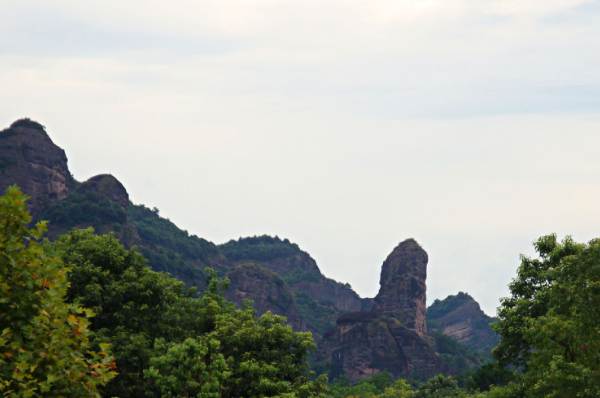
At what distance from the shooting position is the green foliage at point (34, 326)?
1320cm

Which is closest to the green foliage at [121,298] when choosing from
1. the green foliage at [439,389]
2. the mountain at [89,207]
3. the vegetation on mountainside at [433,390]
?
the vegetation on mountainside at [433,390]

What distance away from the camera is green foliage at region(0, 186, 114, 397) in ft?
43.3

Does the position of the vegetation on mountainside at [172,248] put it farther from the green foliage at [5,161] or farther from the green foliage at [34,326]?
the green foliage at [34,326]

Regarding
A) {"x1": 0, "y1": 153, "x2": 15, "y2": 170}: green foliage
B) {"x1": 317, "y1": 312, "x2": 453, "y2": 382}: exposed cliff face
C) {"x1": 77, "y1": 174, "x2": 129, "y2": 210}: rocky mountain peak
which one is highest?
{"x1": 77, "y1": 174, "x2": 129, "y2": 210}: rocky mountain peak

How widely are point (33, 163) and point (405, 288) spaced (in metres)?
73.2

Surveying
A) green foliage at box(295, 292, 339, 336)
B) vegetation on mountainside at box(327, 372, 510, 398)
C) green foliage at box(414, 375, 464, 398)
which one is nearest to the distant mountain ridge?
green foliage at box(295, 292, 339, 336)

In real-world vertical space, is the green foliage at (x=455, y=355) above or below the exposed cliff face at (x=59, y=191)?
below

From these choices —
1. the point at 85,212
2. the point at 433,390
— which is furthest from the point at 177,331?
the point at 85,212

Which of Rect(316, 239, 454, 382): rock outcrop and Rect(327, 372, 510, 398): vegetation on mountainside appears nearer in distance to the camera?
Rect(327, 372, 510, 398): vegetation on mountainside

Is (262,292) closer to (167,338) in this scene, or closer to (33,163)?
(33,163)

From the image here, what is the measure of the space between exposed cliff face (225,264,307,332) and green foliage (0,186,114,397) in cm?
13381

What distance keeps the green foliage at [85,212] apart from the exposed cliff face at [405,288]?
174 ft

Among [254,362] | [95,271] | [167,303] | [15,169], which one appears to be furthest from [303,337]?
[15,169]

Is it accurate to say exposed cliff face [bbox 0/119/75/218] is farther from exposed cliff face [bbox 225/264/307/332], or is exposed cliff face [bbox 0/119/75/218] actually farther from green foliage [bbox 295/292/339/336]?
green foliage [bbox 295/292/339/336]
